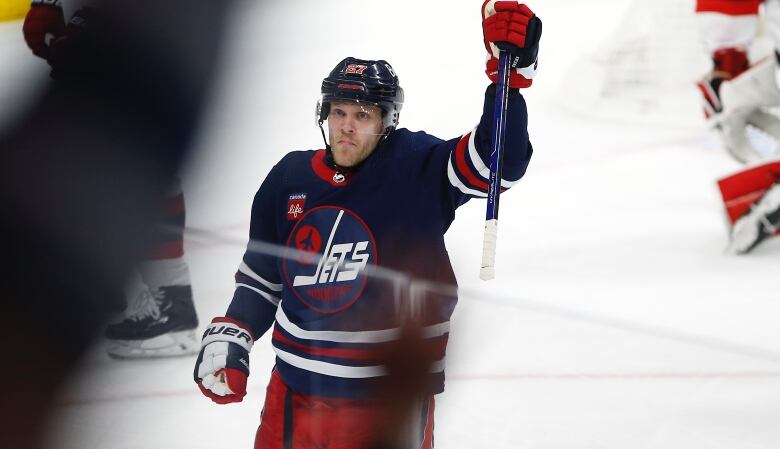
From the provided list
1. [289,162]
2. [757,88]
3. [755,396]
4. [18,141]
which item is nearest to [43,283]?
[18,141]

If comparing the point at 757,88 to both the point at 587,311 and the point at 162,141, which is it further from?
the point at 162,141

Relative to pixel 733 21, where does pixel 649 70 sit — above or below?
below

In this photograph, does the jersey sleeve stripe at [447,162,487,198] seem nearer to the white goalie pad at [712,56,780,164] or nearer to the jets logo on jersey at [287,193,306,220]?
the jets logo on jersey at [287,193,306,220]

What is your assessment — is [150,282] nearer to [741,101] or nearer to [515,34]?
[515,34]

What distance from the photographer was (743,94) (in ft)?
9.61

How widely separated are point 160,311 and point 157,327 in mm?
53

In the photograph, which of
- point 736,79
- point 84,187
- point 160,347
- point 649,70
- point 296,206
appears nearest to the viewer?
point 296,206

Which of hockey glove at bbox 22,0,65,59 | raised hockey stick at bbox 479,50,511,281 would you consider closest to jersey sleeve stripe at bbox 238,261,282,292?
raised hockey stick at bbox 479,50,511,281

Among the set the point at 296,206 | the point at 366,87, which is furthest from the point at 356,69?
the point at 296,206

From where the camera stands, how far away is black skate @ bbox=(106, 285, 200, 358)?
1.92 meters

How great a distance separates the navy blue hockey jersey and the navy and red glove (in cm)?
4

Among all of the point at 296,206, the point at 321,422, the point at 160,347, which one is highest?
the point at 296,206

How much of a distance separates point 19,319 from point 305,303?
3.33 feet

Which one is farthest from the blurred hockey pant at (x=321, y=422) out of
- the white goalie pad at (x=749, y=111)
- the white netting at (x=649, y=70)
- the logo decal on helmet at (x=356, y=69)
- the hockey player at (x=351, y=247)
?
the white netting at (x=649, y=70)
